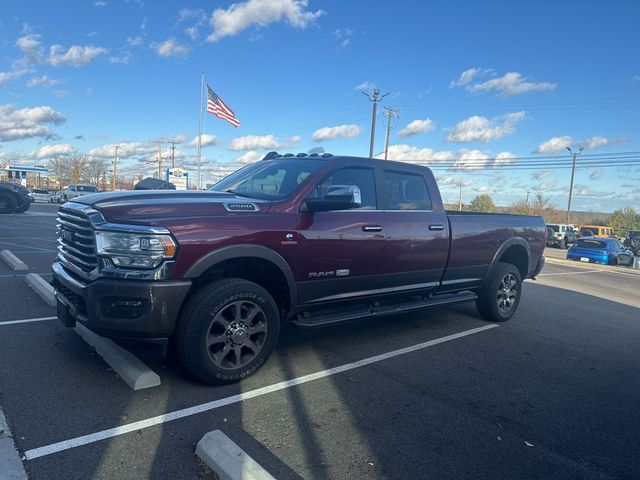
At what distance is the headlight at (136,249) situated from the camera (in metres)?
3.32

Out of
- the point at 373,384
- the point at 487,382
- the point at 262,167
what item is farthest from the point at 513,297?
the point at 262,167

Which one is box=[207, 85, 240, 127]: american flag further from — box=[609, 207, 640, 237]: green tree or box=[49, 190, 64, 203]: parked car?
box=[609, 207, 640, 237]: green tree

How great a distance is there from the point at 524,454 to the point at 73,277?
362cm

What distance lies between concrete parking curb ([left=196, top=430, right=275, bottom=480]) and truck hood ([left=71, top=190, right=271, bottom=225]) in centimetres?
158

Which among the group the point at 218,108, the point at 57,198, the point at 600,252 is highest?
the point at 218,108

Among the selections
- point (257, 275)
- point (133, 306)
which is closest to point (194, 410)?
point (133, 306)

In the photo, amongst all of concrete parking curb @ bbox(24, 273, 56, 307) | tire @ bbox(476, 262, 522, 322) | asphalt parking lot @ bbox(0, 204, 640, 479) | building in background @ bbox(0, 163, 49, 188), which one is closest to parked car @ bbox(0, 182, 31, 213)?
concrete parking curb @ bbox(24, 273, 56, 307)

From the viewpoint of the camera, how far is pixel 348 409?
136 inches

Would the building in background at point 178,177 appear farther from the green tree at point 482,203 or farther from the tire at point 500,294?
the green tree at point 482,203

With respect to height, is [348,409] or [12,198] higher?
[12,198]

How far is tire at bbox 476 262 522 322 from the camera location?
629cm

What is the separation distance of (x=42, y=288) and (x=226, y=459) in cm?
495

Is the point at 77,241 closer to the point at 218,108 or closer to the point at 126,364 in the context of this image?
the point at 126,364

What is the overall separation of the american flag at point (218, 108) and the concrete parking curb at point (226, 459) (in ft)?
74.0
